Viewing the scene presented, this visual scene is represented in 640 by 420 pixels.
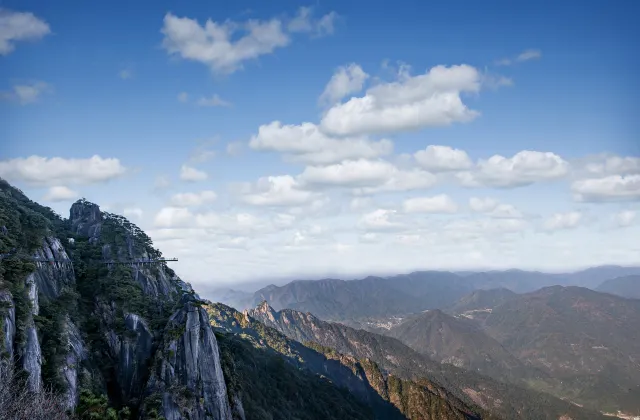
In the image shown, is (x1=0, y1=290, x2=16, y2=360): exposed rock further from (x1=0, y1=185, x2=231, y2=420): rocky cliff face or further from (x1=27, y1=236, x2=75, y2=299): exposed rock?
(x1=27, y1=236, x2=75, y2=299): exposed rock

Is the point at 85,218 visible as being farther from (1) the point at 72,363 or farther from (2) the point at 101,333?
(1) the point at 72,363

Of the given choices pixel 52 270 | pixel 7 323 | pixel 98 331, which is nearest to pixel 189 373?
pixel 98 331

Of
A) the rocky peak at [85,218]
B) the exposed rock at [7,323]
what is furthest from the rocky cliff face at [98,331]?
the rocky peak at [85,218]

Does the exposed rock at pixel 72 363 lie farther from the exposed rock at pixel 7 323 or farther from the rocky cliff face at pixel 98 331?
the exposed rock at pixel 7 323

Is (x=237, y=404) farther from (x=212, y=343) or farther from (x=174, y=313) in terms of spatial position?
(x=174, y=313)

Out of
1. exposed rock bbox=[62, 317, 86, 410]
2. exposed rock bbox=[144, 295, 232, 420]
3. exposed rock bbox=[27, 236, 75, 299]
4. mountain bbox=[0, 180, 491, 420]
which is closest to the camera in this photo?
mountain bbox=[0, 180, 491, 420]

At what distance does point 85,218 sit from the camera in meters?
141

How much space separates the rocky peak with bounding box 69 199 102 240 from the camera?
13312cm

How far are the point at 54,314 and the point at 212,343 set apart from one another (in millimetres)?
34671

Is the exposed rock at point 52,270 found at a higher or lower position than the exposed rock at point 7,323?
higher

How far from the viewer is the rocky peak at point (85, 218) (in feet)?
437

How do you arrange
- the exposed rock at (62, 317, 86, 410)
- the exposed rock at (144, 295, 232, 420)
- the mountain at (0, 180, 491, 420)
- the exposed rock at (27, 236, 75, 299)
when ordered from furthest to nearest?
the exposed rock at (144, 295, 232, 420), the exposed rock at (27, 236, 75, 299), the exposed rock at (62, 317, 86, 410), the mountain at (0, 180, 491, 420)

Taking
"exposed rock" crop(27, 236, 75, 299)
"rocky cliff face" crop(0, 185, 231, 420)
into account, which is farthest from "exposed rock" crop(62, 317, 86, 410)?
"exposed rock" crop(27, 236, 75, 299)

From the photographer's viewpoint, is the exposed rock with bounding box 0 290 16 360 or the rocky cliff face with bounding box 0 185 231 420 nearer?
the exposed rock with bounding box 0 290 16 360
